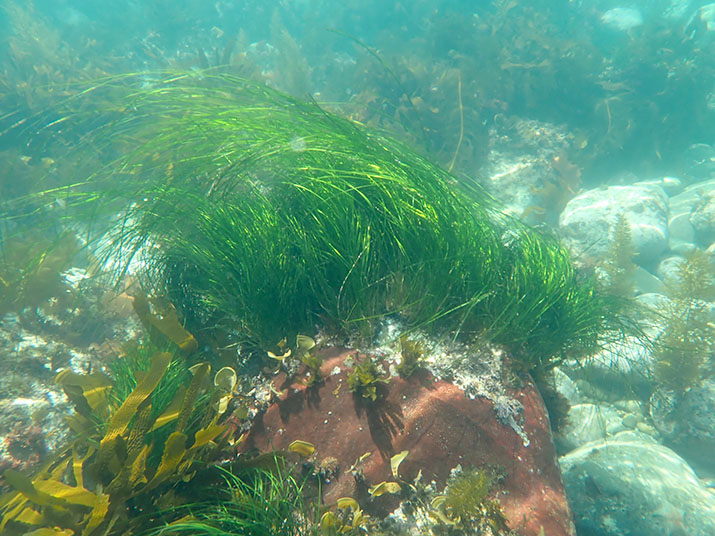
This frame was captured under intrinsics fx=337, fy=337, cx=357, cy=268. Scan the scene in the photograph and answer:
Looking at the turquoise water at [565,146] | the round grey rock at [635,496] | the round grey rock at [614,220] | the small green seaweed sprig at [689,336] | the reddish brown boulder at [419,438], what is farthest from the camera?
the round grey rock at [614,220]

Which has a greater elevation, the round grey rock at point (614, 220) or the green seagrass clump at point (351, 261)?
the green seagrass clump at point (351, 261)

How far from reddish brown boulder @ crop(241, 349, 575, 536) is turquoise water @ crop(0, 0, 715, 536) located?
1.09 metres

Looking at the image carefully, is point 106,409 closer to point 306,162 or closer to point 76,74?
point 306,162

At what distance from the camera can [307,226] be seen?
243 cm

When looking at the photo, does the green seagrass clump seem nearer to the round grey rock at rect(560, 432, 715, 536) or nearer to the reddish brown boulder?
the reddish brown boulder

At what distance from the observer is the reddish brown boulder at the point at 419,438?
5.72 ft

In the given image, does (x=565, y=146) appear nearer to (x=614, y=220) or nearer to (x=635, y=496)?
(x=614, y=220)

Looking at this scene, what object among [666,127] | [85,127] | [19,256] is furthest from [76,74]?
[666,127]

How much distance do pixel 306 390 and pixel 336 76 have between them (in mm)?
11885

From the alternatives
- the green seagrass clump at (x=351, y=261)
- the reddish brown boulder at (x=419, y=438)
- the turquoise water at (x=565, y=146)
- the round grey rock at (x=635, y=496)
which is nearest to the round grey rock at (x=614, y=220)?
the turquoise water at (x=565, y=146)

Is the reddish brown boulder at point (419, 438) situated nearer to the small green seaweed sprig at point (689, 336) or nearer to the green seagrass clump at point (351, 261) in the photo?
the green seagrass clump at point (351, 261)

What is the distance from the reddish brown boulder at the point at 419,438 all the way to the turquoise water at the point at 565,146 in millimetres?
1093

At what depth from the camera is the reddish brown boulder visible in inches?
68.6

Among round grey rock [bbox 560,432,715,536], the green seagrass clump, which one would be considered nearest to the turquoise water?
round grey rock [bbox 560,432,715,536]
